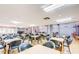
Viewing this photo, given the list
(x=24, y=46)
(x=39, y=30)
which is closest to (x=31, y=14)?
(x=39, y=30)

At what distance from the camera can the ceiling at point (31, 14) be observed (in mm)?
1981

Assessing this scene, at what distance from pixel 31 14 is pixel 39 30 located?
37cm

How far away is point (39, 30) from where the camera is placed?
7.11 feet

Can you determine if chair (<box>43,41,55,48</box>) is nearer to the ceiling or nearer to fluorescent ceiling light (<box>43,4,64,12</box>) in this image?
the ceiling

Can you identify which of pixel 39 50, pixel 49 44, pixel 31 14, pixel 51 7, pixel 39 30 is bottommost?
pixel 39 50

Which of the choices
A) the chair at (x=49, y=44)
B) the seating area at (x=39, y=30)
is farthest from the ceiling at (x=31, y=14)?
the chair at (x=49, y=44)

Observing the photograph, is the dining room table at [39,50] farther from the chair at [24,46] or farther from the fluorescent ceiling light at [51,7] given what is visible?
the fluorescent ceiling light at [51,7]

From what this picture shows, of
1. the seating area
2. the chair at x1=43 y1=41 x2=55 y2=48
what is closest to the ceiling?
the seating area

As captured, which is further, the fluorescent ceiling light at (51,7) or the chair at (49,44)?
the chair at (49,44)

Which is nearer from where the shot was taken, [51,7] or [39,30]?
[51,7]

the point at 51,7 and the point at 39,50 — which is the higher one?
the point at 51,7

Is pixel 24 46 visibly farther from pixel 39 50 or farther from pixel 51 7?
pixel 51 7
